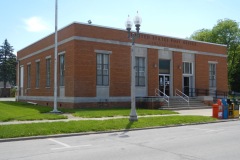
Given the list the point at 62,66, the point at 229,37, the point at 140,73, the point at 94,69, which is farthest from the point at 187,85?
the point at 229,37

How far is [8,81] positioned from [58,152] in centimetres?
9028

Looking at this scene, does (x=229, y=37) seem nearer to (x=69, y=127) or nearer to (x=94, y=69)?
(x=94, y=69)

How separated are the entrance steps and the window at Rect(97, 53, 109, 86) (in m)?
5.45

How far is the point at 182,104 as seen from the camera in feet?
91.9

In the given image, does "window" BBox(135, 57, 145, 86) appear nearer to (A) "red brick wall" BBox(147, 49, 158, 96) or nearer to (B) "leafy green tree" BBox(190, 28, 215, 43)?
(A) "red brick wall" BBox(147, 49, 158, 96)

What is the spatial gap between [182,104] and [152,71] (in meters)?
4.34

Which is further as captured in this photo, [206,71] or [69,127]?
[206,71]

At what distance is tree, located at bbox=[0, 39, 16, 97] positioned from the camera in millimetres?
89375

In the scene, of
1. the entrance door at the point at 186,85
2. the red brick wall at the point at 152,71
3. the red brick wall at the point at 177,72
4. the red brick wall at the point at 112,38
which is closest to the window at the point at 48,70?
the red brick wall at the point at 112,38

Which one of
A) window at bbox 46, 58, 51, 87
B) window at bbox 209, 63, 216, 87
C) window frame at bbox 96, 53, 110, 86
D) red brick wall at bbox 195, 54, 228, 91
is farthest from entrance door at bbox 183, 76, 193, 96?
window at bbox 46, 58, 51, 87

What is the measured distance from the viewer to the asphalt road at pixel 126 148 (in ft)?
27.1

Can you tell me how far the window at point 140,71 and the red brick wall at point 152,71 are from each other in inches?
23.6

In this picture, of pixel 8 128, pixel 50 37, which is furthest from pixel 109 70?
pixel 8 128

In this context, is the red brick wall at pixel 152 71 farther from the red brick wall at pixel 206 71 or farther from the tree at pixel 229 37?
the tree at pixel 229 37
